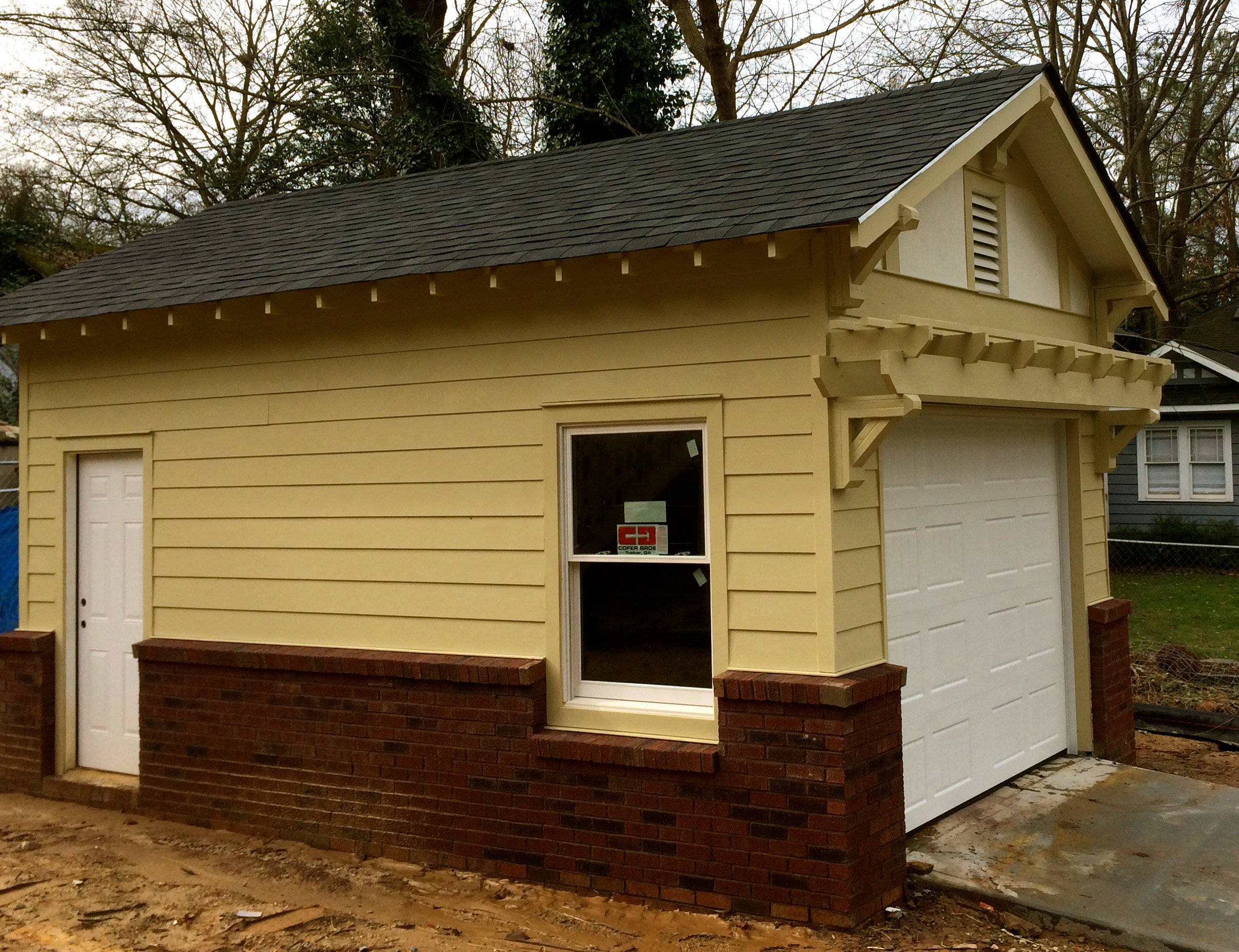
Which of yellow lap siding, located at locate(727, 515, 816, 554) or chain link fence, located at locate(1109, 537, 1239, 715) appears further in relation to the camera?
chain link fence, located at locate(1109, 537, 1239, 715)

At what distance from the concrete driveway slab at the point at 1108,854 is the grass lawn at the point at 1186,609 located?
568 cm

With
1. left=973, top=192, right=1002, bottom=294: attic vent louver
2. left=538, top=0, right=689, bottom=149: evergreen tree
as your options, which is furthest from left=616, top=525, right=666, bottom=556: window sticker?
left=538, top=0, right=689, bottom=149: evergreen tree

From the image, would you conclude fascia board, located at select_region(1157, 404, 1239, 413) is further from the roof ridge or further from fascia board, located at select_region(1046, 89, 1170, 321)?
the roof ridge

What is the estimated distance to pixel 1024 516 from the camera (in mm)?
8055

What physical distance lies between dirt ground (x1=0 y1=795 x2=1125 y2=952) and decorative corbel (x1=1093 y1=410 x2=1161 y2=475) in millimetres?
4111

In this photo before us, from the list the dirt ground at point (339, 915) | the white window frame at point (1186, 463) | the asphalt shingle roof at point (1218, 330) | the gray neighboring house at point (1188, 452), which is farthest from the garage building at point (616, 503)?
the asphalt shingle roof at point (1218, 330)

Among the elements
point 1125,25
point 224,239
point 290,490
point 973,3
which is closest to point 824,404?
point 290,490

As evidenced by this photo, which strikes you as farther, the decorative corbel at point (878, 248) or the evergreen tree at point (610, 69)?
the evergreen tree at point (610, 69)

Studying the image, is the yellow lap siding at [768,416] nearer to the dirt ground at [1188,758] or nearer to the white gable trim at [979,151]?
the white gable trim at [979,151]

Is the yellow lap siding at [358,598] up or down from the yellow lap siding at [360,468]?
down

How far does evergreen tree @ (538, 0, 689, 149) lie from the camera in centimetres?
1738

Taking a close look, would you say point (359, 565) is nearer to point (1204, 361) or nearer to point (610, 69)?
point (610, 69)

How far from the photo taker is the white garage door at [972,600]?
22.0 feet

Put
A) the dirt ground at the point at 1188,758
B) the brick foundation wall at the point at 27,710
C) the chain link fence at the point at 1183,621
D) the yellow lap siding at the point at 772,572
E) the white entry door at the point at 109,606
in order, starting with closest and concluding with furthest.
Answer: the yellow lap siding at the point at 772,572, the white entry door at the point at 109,606, the brick foundation wall at the point at 27,710, the dirt ground at the point at 1188,758, the chain link fence at the point at 1183,621
